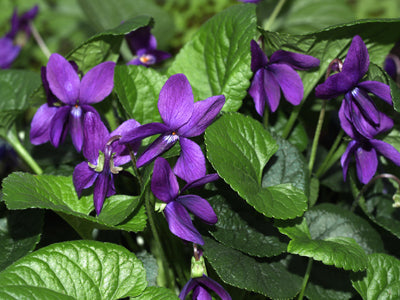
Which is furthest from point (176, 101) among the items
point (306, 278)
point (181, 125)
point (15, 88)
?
point (15, 88)

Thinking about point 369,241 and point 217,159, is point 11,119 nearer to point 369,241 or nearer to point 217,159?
point 217,159

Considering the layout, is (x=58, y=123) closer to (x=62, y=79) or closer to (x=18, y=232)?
(x=62, y=79)

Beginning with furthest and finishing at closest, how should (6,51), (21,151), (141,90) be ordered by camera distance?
(6,51) → (21,151) → (141,90)

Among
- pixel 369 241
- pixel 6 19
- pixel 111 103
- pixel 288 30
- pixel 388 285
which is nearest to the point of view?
pixel 388 285

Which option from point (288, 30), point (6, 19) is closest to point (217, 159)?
point (288, 30)

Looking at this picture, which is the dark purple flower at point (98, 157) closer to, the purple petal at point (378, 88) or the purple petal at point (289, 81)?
the purple petal at point (289, 81)

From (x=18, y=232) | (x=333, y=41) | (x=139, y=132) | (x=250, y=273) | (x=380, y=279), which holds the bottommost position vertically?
(x=380, y=279)

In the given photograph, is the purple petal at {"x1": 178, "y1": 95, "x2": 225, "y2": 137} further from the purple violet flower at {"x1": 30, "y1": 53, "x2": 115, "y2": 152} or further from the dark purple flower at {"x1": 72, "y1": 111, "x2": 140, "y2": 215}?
the purple violet flower at {"x1": 30, "y1": 53, "x2": 115, "y2": 152}

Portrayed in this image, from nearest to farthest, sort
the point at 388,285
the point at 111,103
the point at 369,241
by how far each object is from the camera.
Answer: the point at 388,285
the point at 369,241
the point at 111,103
